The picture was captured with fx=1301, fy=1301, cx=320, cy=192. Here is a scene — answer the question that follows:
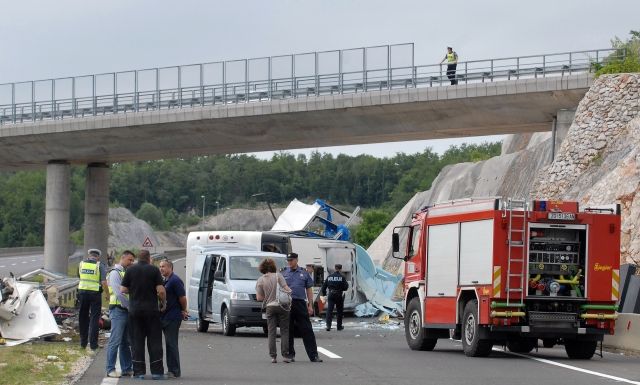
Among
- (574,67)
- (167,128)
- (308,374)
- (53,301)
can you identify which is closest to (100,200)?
(167,128)

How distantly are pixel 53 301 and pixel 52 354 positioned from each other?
6.67m

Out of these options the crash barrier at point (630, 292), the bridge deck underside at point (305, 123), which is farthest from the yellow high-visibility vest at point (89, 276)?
the bridge deck underside at point (305, 123)

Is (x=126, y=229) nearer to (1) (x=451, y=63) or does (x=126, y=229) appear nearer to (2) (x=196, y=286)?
(1) (x=451, y=63)

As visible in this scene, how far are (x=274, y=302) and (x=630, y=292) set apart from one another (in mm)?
10535

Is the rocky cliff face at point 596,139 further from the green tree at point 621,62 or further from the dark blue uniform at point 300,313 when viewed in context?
the dark blue uniform at point 300,313

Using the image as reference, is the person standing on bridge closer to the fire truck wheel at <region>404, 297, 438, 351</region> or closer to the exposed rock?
the fire truck wheel at <region>404, 297, 438, 351</region>

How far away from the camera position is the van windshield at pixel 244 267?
29.2m

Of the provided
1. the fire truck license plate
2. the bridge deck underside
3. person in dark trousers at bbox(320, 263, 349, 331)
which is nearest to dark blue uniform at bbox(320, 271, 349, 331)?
person in dark trousers at bbox(320, 263, 349, 331)

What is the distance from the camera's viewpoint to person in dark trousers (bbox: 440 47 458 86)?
4962 cm

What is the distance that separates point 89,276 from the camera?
2322 cm

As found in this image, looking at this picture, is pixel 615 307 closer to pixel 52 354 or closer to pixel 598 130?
pixel 52 354

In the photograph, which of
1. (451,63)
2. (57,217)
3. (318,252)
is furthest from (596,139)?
(57,217)

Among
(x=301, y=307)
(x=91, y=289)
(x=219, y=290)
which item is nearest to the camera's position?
(x=301, y=307)

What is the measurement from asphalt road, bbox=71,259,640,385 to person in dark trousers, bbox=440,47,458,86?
23431mm
